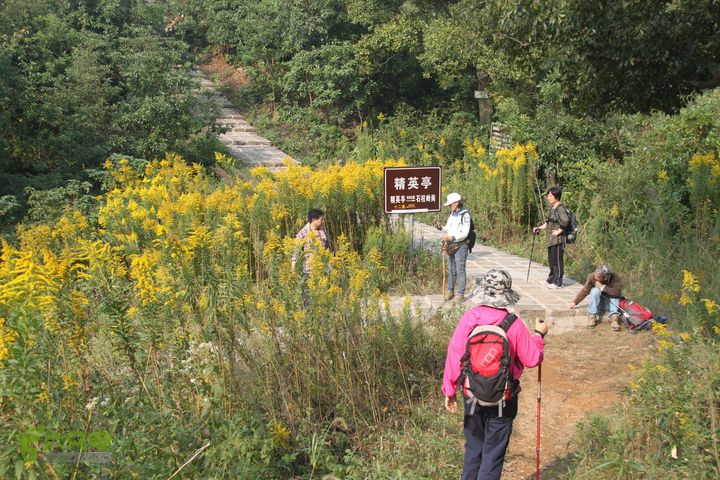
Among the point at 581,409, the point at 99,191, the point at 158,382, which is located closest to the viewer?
the point at 158,382

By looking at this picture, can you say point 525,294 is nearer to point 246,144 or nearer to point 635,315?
point 635,315

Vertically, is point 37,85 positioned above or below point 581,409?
above

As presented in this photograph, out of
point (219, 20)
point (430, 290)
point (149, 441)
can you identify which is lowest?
point (430, 290)

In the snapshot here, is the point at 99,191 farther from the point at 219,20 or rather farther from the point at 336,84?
the point at 219,20

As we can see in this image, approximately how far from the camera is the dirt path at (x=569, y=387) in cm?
534

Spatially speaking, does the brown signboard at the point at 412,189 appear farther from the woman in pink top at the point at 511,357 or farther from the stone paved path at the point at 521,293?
the woman in pink top at the point at 511,357

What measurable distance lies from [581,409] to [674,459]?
57.9 inches

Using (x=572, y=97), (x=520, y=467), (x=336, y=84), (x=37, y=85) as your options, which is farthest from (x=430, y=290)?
(x=336, y=84)

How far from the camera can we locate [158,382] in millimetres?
4320

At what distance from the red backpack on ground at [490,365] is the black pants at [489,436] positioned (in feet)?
0.28

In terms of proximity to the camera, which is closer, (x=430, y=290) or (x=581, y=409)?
(x=581, y=409)

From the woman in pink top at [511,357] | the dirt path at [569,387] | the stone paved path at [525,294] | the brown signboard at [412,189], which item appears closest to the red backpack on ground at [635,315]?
the dirt path at [569,387]

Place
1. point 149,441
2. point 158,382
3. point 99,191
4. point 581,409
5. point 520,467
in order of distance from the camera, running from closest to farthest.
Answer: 1. point 149,441
2. point 158,382
3. point 520,467
4. point 581,409
5. point 99,191

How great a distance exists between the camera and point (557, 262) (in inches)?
368
